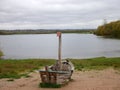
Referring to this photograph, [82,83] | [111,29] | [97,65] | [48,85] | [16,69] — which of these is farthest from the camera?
[111,29]

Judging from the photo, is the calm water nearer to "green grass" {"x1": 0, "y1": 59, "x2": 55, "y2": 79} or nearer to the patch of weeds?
"green grass" {"x1": 0, "y1": 59, "x2": 55, "y2": 79}

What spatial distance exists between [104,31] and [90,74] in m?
132

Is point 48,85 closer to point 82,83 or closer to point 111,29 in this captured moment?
point 82,83

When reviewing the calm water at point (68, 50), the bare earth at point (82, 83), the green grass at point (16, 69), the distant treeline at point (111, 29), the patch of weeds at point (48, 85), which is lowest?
the calm water at point (68, 50)

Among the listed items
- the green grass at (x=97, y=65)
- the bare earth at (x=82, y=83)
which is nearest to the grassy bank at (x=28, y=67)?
the green grass at (x=97, y=65)

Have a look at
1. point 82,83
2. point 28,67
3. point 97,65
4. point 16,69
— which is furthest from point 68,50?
point 82,83

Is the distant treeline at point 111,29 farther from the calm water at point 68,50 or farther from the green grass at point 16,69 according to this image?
the green grass at point 16,69

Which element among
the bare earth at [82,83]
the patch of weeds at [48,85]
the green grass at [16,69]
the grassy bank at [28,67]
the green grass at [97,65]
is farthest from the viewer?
the green grass at [97,65]

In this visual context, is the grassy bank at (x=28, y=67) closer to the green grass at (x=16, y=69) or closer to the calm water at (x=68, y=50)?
the green grass at (x=16, y=69)

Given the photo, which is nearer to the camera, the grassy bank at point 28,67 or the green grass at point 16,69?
the green grass at point 16,69

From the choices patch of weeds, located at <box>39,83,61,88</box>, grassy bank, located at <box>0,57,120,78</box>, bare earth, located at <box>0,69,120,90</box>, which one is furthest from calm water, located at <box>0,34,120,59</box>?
patch of weeds, located at <box>39,83,61,88</box>

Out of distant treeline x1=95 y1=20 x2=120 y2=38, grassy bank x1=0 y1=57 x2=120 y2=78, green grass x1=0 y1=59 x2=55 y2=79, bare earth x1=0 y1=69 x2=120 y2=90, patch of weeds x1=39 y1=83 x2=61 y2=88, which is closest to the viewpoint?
bare earth x1=0 y1=69 x2=120 y2=90

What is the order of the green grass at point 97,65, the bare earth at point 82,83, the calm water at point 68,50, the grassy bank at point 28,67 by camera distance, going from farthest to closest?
the calm water at point 68,50
the green grass at point 97,65
the grassy bank at point 28,67
the bare earth at point 82,83

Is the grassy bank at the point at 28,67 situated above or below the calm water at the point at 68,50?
above
